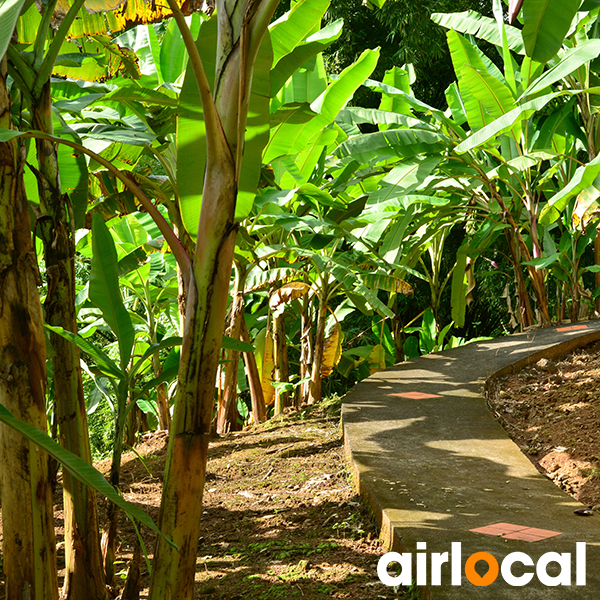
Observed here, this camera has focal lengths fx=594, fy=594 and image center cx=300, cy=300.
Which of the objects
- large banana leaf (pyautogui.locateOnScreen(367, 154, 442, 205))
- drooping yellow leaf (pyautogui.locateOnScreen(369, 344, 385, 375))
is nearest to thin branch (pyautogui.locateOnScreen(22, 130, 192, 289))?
large banana leaf (pyautogui.locateOnScreen(367, 154, 442, 205))

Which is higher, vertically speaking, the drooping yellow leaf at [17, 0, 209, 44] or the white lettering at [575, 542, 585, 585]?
the drooping yellow leaf at [17, 0, 209, 44]

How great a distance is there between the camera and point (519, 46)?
15.2ft

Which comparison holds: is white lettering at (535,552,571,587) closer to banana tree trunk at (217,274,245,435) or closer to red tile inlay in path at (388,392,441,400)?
red tile inlay in path at (388,392,441,400)

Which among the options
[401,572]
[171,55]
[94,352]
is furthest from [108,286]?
[171,55]

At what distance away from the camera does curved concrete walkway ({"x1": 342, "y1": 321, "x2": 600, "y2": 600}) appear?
154 centimetres

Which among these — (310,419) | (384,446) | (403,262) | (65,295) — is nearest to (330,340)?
(310,419)

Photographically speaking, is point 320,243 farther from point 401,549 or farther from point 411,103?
point 401,549

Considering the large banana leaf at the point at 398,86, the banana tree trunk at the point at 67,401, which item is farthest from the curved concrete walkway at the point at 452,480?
the large banana leaf at the point at 398,86

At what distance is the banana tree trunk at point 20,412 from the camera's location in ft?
3.79

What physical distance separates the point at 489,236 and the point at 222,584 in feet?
12.2

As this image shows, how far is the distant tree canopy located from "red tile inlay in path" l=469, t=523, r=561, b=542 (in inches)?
245

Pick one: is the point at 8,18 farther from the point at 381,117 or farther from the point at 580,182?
the point at 381,117

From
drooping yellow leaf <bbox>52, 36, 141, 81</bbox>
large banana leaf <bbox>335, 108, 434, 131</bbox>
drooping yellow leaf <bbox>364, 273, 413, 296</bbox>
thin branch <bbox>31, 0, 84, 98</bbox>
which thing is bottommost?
thin branch <bbox>31, 0, 84, 98</bbox>

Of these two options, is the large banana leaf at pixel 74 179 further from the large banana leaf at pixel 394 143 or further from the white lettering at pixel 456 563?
Result: the large banana leaf at pixel 394 143
